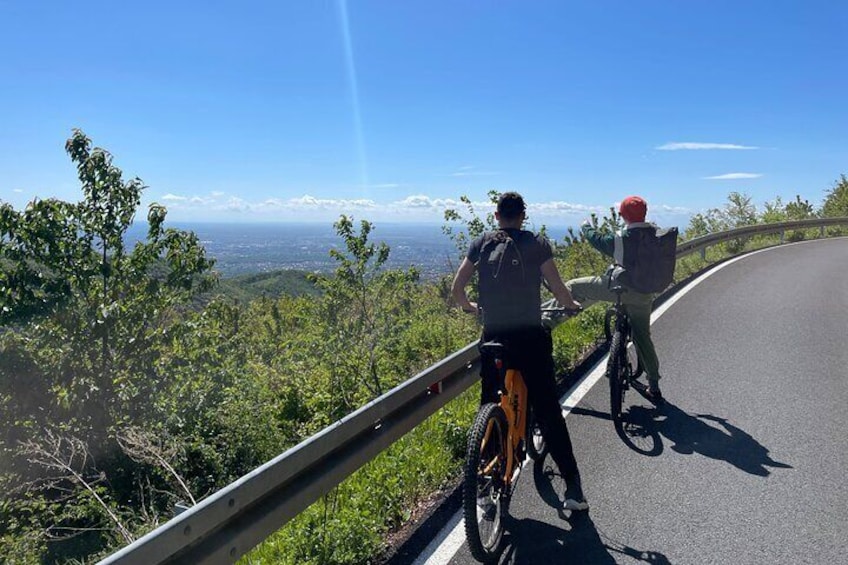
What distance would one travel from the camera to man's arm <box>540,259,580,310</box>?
12.6 feet

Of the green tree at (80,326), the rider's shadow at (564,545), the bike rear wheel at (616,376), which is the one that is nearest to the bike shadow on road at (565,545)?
the rider's shadow at (564,545)

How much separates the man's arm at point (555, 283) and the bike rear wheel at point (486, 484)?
0.91 metres

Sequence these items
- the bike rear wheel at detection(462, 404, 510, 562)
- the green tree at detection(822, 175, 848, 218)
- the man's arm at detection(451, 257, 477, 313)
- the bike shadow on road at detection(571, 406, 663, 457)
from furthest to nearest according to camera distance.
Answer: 1. the green tree at detection(822, 175, 848, 218)
2. the bike shadow on road at detection(571, 406, 663, 457)
3. the man's arm at detection(451, 257, 477, 313)
4. the bike rear wheel at detection(462, 404, 510, 562)

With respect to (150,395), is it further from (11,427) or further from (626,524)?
(626,524)

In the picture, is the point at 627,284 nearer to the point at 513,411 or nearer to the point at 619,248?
the point at 619,248

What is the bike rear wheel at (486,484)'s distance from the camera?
324 centimetres

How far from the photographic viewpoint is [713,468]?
4.57m

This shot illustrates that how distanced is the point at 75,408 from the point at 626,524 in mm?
6764

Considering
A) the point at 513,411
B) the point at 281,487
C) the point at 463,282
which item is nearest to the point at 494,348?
the point at 513,411

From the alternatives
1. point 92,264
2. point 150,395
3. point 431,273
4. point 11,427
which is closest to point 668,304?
point 431,273

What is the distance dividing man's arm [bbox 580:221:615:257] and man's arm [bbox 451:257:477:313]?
1952 mm

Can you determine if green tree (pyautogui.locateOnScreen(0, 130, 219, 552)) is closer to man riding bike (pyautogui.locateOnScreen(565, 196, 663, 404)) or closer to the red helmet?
man riding bike (pyautogui.locateOnScreen(565, 196, 663, 404))

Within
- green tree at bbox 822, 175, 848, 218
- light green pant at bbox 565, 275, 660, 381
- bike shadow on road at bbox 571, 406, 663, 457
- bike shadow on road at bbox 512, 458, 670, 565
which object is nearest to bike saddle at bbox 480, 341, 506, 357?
bike shadow on road at bbox 512, 458, 670, 565

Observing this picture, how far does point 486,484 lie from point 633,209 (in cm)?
324
